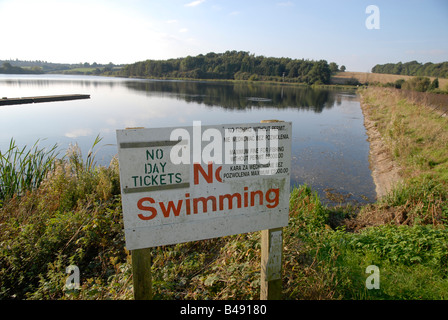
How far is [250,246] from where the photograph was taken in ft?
11.0

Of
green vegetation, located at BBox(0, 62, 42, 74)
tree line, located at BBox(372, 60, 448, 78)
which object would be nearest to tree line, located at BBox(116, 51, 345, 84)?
tree line, located at BBox(372, 60, 448, 78)

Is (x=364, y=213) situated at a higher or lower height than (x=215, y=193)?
lower

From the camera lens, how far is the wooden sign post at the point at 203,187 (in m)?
2.08

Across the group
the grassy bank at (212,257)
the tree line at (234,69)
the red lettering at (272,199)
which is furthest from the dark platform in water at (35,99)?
the tree line at (234,69)

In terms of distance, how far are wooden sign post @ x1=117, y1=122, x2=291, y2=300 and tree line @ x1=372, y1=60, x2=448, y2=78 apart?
66.2 m

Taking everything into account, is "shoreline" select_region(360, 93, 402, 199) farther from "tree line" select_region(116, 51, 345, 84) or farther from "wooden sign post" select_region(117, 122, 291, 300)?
"tree line" select_region(116, 51, 345, 84)

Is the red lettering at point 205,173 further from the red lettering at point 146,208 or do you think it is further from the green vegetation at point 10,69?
the green vegetation at point 10,69

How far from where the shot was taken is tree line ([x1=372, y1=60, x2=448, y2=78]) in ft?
199

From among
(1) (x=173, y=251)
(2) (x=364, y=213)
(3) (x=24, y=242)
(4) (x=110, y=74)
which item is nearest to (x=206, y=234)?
(1) (x=173, y=251)

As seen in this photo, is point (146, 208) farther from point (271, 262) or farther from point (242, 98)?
point (242, 98)

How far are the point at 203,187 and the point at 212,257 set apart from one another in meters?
1.64

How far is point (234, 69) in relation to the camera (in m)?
113
